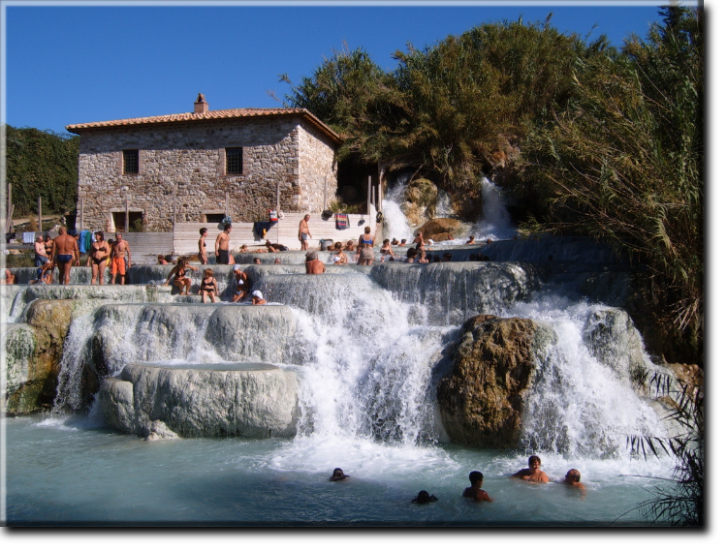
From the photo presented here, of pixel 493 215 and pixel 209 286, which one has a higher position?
pixel 493 215

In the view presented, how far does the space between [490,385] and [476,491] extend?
209cm

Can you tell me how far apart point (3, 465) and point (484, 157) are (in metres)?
18.3

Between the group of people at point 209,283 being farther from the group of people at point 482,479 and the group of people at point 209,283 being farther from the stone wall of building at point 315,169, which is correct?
the stone wall of building at point 315,169

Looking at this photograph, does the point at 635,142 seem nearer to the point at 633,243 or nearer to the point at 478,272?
the point at 633,243

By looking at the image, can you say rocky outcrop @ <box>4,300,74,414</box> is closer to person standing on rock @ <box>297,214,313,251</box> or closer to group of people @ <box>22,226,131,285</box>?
group of people @ <box>22,226,131,285</box>

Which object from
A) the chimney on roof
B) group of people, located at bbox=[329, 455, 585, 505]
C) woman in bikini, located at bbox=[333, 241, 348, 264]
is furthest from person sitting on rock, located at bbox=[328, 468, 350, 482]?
the chimney on roof

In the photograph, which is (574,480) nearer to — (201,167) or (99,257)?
(99,257)

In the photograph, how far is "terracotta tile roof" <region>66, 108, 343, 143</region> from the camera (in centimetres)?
1951

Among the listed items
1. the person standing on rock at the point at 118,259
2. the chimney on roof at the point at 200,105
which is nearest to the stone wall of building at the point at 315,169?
the chimney on roof at the point at 200,105

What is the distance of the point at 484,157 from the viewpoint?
850 inches

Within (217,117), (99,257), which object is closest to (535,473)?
(99,257)

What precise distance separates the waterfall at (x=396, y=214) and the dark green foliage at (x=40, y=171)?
16845 mm

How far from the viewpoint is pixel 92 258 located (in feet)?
42.5

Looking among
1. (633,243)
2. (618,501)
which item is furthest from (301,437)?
(633,243)
